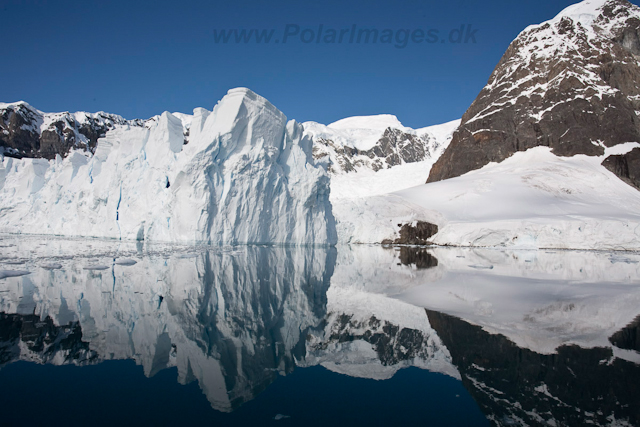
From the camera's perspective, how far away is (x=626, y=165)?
117ft

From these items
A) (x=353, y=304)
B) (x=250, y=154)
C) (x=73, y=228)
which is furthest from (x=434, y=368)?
(x=73, y=228)

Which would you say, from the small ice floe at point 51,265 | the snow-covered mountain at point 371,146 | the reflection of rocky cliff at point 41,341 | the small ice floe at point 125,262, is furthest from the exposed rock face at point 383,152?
the reflection of rocky cliff at point 41,341

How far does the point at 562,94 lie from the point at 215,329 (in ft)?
155

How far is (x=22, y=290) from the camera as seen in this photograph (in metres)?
6.39

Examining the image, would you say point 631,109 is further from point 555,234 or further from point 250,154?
point 250,154

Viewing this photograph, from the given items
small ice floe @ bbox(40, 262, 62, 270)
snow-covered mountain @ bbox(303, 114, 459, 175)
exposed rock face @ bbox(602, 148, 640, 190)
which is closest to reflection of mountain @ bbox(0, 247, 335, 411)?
small ice floe @ bbox(40, 262, 62, 270)

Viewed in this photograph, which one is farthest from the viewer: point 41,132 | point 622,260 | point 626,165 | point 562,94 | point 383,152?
point 383,152

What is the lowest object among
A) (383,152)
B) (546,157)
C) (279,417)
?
(279,417)

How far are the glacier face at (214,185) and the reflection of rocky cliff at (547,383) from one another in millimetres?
15333

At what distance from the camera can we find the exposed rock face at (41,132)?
7000 cm

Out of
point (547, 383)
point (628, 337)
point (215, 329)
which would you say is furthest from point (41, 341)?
point (628, 337)

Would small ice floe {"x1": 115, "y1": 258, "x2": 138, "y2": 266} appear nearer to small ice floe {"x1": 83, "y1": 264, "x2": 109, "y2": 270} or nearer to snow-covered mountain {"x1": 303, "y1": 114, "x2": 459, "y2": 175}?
small ice floe {"x1": 83, "y1": 264, "x2": 109, "y2": 270}

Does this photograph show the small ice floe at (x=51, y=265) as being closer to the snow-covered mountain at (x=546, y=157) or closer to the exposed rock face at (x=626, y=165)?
the snow-covered mountain at (x=546, y=157)

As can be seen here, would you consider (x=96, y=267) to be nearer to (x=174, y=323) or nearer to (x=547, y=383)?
(x=174, y=323)
